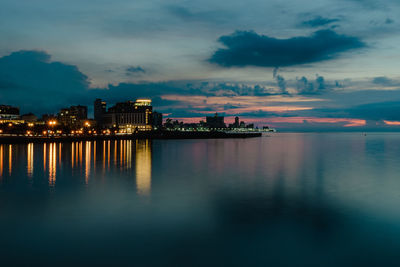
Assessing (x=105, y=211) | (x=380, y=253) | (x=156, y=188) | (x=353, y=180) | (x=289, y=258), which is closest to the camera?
(x=289, y=258)

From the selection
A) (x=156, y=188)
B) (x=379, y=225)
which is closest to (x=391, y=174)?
(x=379, y=225)

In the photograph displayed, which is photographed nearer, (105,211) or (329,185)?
(105,211)

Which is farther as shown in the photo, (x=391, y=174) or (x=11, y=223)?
(x=391, y=174)

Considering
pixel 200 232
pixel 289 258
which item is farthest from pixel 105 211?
pixel 289 258

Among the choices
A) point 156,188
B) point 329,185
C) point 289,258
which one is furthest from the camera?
point 329,185

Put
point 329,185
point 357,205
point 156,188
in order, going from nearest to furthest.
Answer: point 357,205 → point 156,188 → point 329,185

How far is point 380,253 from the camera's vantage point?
40.3 ft

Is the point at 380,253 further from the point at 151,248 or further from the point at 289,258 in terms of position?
the point at 151,248

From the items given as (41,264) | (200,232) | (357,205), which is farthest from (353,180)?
(41,264)

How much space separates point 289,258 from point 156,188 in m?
16.1

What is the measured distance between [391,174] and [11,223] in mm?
38251

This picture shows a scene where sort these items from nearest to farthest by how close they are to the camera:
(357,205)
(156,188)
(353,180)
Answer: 1. (357,205)
2. (156,188)
3. (353,180)

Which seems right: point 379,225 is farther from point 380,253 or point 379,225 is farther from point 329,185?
point 329,185

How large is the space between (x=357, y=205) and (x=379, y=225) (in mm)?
4491
